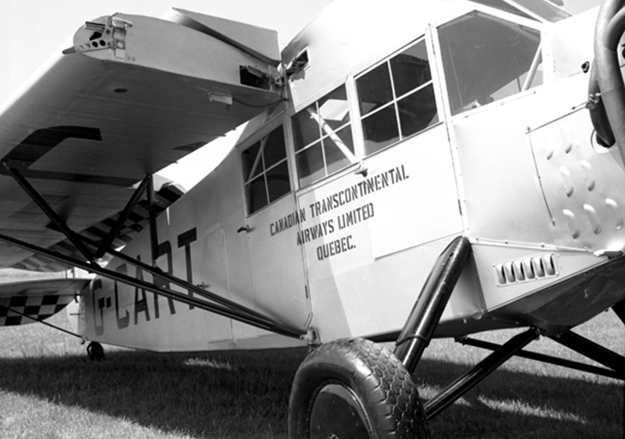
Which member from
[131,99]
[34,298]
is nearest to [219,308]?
[131,99]

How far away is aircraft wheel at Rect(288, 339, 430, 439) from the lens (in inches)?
112

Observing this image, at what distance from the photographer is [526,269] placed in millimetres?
3295

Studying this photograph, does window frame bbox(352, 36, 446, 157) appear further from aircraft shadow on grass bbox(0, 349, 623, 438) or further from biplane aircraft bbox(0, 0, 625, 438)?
aircraft shadow on grass bbox(0, 349, 623, 438)

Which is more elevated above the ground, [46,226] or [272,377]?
[46,226]

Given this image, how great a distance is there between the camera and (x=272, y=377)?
801cm

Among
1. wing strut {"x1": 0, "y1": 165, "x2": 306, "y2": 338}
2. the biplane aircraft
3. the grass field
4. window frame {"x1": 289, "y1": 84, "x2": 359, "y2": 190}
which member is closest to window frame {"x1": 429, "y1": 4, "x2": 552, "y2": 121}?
the biplane aircraft

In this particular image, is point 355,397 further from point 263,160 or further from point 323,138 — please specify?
point 263,160

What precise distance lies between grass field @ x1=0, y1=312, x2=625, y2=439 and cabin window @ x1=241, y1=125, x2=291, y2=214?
1849 millimetres

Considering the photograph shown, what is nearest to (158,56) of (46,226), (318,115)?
(318,115)

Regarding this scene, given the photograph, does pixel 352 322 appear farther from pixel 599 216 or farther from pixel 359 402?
pixel 599 216

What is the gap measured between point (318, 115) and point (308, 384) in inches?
80.3

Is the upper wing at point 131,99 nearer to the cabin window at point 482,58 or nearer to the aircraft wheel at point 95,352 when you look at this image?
the cabin window at point 482,58

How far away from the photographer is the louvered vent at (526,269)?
10.5ft

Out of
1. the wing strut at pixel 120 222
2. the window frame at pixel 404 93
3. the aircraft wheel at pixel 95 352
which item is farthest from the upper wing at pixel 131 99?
the aircraft wheel at pixel 95 352
